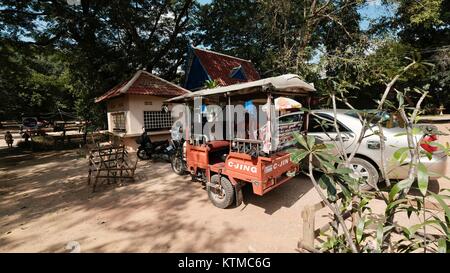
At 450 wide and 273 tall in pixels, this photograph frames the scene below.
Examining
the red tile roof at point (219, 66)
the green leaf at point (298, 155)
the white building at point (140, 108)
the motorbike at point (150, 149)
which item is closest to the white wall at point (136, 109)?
the white building at point (140, 108)

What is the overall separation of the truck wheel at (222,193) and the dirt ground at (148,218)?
0.16 m

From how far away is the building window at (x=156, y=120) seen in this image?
451 inches

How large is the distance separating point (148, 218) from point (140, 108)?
305 inches

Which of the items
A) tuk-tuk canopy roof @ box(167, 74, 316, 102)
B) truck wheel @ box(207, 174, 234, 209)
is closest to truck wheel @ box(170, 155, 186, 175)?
truck wheel @ box(207, 174, 234, 209)

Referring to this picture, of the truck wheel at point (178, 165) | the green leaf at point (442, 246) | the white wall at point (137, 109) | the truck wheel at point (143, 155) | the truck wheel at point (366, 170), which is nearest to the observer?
the green leaf at point (442, 246)

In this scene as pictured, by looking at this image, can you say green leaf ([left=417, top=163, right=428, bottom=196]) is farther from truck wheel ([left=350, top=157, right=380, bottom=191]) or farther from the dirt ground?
truck wheel ([left=350, top=157, right=380, bottom=191])

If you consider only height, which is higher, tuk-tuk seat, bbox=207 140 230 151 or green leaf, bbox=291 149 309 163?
green leaf, bbox=291 149 309 163

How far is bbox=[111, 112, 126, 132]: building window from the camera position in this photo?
37.7 ft

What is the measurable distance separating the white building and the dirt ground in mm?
4538

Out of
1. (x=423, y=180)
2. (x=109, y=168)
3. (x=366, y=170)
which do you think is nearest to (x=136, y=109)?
(x=109, y=168)

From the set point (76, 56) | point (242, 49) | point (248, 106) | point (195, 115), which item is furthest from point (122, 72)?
point (248, 106)

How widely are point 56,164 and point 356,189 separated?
11.0m

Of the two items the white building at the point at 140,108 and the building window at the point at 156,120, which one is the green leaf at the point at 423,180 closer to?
the white building at the point at 140,108

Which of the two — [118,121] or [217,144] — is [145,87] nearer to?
[118,121]
